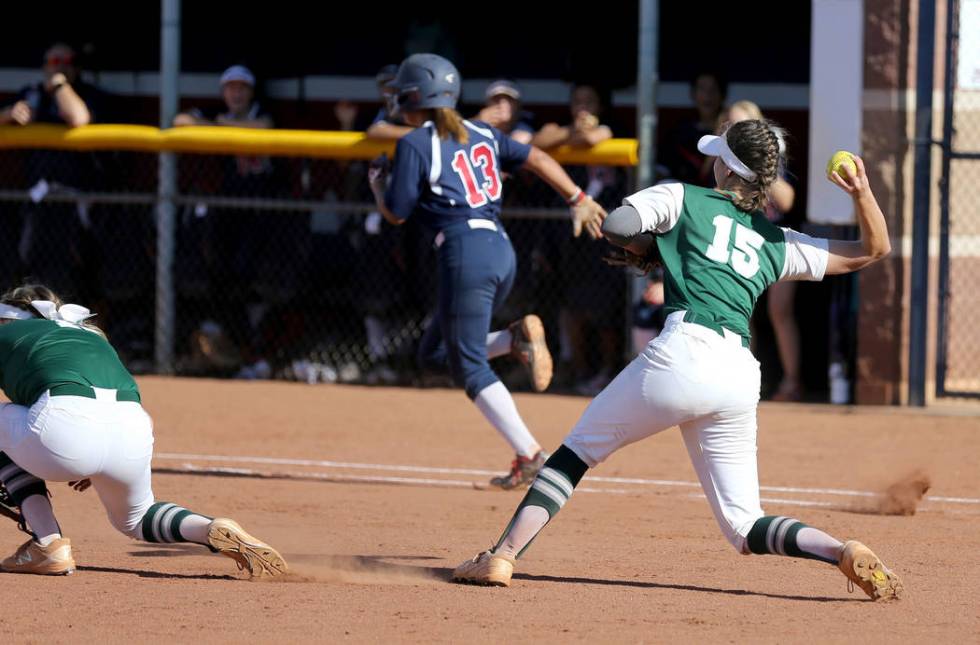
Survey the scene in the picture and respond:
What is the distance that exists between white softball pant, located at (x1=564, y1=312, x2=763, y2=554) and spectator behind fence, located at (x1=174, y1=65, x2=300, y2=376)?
654 cm

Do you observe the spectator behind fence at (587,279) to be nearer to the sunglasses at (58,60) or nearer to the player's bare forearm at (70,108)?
the player's bare forearm at (70,108)

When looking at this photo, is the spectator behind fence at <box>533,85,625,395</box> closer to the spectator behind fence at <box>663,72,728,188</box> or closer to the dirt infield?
the spectator behind fence at <box>663,72,728,188</box>

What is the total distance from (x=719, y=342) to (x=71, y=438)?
6.93ft

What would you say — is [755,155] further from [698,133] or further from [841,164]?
[698,133]

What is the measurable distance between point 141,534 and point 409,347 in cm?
625

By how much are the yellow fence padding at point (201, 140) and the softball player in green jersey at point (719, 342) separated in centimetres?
581

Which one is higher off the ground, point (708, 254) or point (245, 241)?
point (708, 254)

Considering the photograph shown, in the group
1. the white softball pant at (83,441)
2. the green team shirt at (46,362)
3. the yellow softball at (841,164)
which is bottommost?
the white softball pant at (83,441)

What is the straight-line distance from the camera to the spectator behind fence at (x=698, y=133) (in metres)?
10.8

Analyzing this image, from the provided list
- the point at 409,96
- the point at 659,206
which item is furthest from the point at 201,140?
the point at 659,206

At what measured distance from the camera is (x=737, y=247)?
5246 millimetres

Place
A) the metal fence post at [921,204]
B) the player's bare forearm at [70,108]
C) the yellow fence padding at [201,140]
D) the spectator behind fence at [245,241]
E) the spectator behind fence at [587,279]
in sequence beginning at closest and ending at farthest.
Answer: the metal fence post at [921,204], the spectator behind fence at [587,279], the yellow fence padding at [201,140], the player's bare forearm at [70,108], the spectator behind fence at [245,241]

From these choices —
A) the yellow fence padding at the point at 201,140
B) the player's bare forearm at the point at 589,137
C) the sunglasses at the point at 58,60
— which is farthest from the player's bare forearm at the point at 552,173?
the sunglasses at the point at 58,60

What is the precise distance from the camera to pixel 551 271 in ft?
36.8
